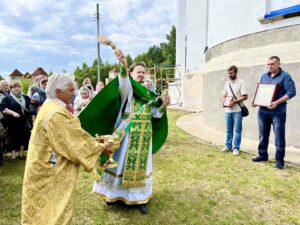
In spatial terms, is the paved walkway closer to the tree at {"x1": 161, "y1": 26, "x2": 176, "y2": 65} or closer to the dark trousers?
the dark trousers

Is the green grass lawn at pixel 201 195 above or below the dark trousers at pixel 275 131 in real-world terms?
below

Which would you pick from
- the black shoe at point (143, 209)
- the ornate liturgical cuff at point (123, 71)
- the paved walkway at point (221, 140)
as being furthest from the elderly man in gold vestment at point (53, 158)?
the paved walkway at point (221, 140)

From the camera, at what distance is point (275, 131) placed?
5.42m

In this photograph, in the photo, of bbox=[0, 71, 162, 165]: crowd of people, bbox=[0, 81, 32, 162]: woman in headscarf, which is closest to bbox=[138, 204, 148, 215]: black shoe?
bbox=[0, 71, 162, 165]: crowd of people

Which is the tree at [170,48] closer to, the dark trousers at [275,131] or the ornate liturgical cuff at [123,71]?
the dark trousers at [275,131]

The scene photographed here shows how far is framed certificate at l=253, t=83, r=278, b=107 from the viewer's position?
5.36 meters

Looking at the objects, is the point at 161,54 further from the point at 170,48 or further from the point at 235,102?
the point at 235,102

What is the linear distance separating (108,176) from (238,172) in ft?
8.59

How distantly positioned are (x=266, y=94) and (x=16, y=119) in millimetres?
5144

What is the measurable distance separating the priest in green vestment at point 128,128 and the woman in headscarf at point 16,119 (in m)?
3.13

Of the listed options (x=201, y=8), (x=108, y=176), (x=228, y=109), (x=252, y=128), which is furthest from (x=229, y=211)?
(x=201, y=8)

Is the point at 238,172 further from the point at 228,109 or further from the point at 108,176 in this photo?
the point at 108,176

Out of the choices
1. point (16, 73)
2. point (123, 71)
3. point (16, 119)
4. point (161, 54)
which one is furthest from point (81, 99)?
point (161, 54)

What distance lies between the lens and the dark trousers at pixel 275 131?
5.36m
